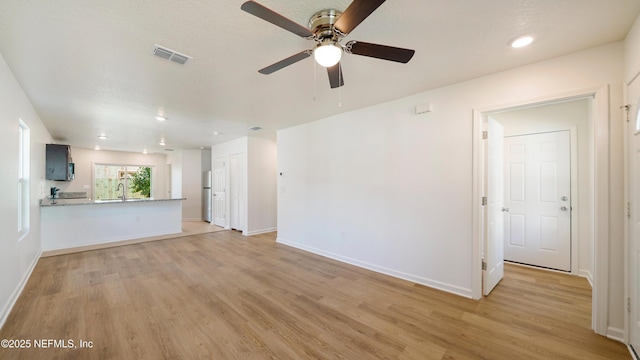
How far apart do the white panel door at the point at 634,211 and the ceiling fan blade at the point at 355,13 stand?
2.13m

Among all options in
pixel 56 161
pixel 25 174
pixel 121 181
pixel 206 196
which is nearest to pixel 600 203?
pixel 25 174

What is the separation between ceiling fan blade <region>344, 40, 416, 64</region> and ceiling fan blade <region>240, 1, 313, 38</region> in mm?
311

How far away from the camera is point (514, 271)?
355 centimetres

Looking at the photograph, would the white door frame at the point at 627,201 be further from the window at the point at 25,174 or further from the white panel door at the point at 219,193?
the white panel door at the point at 219,193

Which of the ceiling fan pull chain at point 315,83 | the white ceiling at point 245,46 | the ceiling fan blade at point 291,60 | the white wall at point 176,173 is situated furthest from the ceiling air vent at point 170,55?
the white wall at point 176,173

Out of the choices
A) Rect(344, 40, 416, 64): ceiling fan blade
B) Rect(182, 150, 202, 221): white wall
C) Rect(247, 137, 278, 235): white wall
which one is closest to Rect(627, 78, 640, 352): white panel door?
Rect(344, 40, 416, 64): ceiling fan blade

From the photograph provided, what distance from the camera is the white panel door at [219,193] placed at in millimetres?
7094

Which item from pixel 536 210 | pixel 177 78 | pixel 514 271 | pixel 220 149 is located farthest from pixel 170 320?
pixel 220 149

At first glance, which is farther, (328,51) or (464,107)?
(464,107)

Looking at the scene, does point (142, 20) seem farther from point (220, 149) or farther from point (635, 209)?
point (220, 149)

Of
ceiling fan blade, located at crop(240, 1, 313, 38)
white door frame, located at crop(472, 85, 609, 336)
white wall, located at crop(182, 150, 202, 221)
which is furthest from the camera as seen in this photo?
white wall, located at crop(182, 150, 202, 221)

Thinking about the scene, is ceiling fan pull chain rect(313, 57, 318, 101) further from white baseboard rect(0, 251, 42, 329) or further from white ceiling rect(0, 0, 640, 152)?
white baseboard rect(0, 251, 42, 329)

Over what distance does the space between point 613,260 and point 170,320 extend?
403cm

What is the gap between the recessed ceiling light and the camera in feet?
6.36
